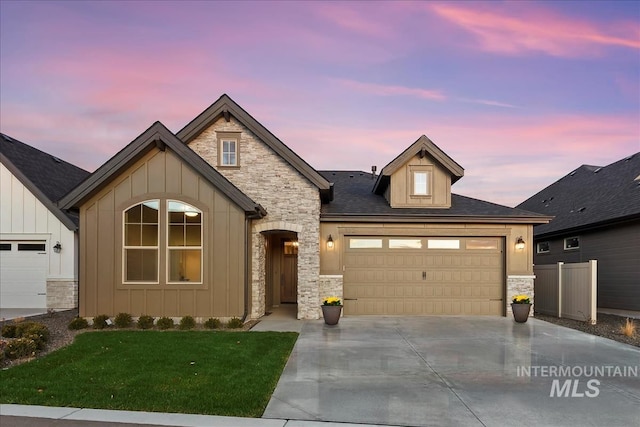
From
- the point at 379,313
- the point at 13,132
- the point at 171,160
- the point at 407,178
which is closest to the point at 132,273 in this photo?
the point at 171,160

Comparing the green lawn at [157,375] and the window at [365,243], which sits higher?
the window at [365,243]

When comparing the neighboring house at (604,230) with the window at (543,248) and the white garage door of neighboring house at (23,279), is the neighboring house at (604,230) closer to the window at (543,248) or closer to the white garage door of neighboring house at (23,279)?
the window at (543,248)

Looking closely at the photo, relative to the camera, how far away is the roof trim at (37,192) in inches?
594

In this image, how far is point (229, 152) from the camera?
13914 mm

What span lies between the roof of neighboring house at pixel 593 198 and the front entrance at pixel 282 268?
458 inches

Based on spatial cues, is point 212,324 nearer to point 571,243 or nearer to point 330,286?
point 330,286

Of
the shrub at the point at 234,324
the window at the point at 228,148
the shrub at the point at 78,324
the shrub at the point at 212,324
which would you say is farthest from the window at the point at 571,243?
the shrub at the point at 78,324

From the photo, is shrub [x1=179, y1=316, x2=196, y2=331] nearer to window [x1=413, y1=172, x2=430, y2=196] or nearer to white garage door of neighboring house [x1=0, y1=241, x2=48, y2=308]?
white garage door of neighboring house [x1=0, y1=241, x2=48, y2=308]

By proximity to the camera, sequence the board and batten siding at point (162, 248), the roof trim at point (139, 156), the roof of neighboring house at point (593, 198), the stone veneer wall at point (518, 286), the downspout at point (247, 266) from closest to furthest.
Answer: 1. the roof trim at point (139, 156)
2. the board and batten siding at point (162, 248)
3. the downspout at point (247, 266)
4. the stone veneer wall at point (518, 286)
5. the roof of neighboring house at point (593, 198)

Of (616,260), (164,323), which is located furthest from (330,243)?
(616,260)

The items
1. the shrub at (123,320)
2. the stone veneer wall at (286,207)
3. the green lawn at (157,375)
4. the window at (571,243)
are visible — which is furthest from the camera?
the window at (571,243)

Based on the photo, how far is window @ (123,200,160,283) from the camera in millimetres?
12203

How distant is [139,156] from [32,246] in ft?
21.7

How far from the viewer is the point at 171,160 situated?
12.3 metres
